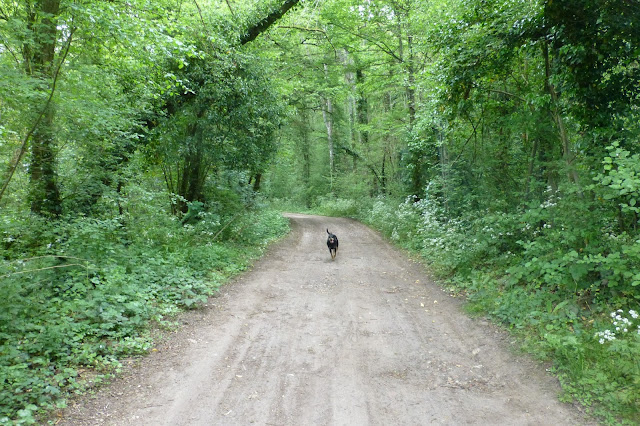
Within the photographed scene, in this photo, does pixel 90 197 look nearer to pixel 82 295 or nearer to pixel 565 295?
pixel 82 295

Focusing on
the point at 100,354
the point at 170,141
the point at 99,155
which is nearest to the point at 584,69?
the point at 100,354

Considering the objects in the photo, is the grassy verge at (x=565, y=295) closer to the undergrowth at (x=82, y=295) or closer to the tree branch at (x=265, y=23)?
the undergrowth at (x=82, y=295)

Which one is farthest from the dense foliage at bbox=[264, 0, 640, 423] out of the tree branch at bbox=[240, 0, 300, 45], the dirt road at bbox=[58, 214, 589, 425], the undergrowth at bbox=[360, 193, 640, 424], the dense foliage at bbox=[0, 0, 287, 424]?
the dense foliage at bbox=[0, 0, 287, 424]

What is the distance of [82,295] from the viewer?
564 cm

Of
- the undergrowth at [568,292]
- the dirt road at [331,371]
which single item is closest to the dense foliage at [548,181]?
the undergrowth at [568,292]

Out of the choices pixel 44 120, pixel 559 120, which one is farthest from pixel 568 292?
pixel 44 120

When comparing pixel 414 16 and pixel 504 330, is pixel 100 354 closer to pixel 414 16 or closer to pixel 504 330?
pixel 504 330

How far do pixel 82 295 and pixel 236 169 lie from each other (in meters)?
8.15

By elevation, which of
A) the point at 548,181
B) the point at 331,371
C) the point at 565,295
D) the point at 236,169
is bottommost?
the point at 331,371

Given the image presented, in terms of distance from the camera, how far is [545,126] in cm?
739

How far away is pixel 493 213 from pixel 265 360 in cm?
690

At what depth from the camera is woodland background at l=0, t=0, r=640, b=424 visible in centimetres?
457

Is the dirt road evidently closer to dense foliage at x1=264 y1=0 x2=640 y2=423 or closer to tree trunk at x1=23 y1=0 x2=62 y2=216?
dense foliage at x1=264 y1=0 x2=640 y2=423

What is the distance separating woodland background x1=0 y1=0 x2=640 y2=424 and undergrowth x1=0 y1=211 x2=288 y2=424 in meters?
0.03
